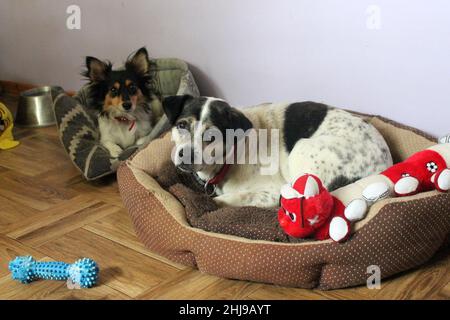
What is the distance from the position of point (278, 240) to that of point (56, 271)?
87 cm

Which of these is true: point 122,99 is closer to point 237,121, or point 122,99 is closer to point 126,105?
point 126,105

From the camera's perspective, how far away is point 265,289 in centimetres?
207

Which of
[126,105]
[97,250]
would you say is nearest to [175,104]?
[97,250]

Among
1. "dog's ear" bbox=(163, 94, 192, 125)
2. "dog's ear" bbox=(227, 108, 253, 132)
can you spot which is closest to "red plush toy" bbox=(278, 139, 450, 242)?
"dog's ear" bbox=(227, 108, 253, 132)

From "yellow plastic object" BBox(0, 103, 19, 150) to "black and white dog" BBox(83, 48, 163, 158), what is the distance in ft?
2.27

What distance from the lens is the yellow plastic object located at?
3.78 m

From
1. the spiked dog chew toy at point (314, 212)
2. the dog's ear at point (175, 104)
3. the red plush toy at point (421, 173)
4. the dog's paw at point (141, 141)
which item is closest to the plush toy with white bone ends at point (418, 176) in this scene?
the red plush toy at point (421, 173)

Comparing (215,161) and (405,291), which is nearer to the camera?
(405,291)

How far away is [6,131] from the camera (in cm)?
382

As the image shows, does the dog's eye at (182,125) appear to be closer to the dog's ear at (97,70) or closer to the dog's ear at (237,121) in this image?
the dog's ear at (237,121)

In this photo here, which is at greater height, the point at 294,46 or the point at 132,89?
the point at 294,46
